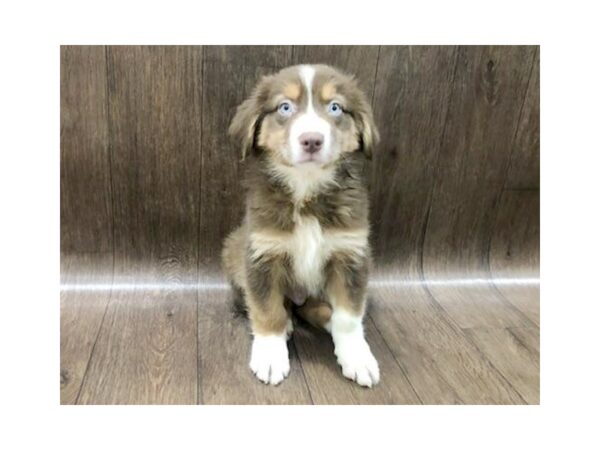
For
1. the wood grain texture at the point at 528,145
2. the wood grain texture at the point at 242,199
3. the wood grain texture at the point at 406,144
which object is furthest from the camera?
the wood grain texture at the point at 528,145

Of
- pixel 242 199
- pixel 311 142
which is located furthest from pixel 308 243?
pixel 242 199

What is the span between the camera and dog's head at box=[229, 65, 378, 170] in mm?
2234

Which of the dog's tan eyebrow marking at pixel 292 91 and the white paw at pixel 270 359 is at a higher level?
the dog's tan eyebrow marking at pixel 292 91

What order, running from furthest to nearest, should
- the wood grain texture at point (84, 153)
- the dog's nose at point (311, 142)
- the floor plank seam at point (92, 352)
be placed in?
the wood grain texture at point (84, 153), the floor plank seam at point (92, 352), the dog's nose at point (311, 142)

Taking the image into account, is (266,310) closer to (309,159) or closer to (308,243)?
(308,243)

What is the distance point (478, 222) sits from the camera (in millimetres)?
3344

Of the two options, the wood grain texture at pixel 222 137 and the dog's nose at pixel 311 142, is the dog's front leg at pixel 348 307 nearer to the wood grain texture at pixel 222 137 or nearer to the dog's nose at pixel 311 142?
the dog's nose at pixel 311 142

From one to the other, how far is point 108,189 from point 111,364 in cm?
100

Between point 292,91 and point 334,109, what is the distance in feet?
0.63

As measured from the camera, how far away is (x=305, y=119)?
2.27m

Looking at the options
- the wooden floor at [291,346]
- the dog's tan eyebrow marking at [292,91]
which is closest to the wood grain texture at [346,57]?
the dog's tan eyebrow marking at [292,91]

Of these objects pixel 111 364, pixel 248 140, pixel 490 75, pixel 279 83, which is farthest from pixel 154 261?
pixel 490 75

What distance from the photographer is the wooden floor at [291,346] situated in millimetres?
2342

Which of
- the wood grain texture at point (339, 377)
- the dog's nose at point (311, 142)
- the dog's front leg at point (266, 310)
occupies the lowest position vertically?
the wood grain texture at point (339, 377)
